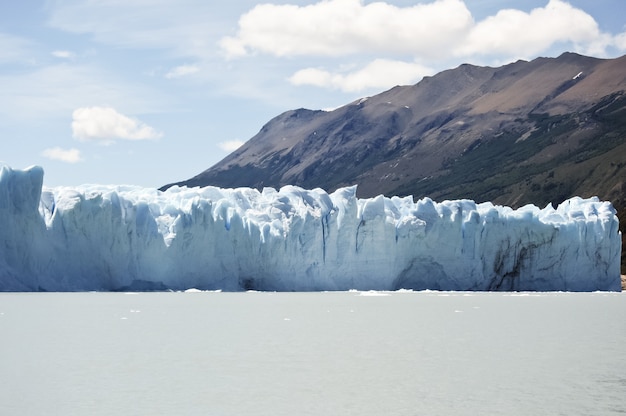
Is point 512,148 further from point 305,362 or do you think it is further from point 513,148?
point 305,362

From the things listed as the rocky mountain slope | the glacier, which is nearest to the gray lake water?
the glacier

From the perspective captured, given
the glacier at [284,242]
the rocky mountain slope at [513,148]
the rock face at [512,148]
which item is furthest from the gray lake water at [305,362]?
the rock face at [512,148]

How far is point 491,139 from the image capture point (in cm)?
16925

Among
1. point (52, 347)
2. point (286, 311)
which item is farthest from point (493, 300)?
point (52, 347)

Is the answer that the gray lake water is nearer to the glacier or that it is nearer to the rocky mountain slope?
the glacier

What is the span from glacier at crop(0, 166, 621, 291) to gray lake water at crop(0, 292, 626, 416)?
24.9 ft

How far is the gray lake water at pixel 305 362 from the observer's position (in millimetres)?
11039

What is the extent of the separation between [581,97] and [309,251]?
143 m

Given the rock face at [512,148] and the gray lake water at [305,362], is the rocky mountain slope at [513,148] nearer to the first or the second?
the rock face at [512,148]

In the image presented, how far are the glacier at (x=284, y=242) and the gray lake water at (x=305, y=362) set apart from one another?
7580mm

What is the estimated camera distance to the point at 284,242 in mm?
37594

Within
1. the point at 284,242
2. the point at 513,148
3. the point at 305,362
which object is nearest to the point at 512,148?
the point at 513,148

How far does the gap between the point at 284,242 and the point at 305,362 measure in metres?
22.7

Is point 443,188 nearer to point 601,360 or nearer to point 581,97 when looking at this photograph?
point 581,97
